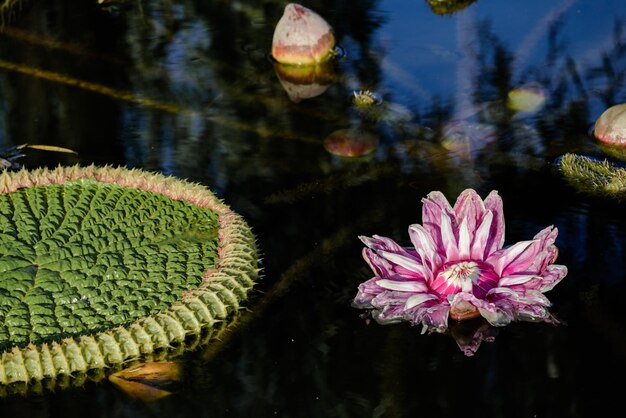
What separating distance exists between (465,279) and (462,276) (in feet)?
0.04

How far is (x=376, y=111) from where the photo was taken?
3.86m

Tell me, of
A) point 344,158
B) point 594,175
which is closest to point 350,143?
point 344,158

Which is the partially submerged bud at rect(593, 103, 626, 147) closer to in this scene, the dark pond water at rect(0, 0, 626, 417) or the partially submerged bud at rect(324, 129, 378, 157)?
the dark pond water at rect(0, 0, 626, 417)

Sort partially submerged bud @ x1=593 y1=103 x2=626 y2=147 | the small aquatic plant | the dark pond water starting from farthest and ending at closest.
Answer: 1. partially submerged bud @ x1=593 y1=103 x2=626 y2=147
2. the small aquatic plant
3. the dark pond water

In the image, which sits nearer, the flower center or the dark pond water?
the dark pond water

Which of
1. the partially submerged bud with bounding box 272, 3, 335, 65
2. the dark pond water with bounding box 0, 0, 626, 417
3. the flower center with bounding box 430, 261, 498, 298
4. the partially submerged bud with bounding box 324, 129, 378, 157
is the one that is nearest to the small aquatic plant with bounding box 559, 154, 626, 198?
the dark pond water with bounding box 0, 0, 626, 417

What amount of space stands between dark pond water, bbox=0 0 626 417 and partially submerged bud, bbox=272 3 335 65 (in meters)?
0.12

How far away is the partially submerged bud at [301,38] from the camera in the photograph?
433 centimetres

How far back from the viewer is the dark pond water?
92.6 inches

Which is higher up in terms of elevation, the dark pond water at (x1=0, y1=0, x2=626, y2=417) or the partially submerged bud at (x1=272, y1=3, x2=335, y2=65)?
the partially submerged bud at (x1=272, y1=3, x2=335, y2=65)

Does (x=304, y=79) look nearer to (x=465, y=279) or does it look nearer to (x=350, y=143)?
(x=350, y=143)

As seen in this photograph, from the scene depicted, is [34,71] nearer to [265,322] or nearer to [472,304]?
[265,322]

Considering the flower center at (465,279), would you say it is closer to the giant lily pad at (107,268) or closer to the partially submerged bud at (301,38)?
the giant lily pad at (107,268)

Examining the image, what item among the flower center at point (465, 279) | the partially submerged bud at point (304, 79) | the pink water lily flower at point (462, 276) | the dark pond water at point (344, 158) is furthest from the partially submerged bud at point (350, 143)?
the flower center at point (465, 279)
